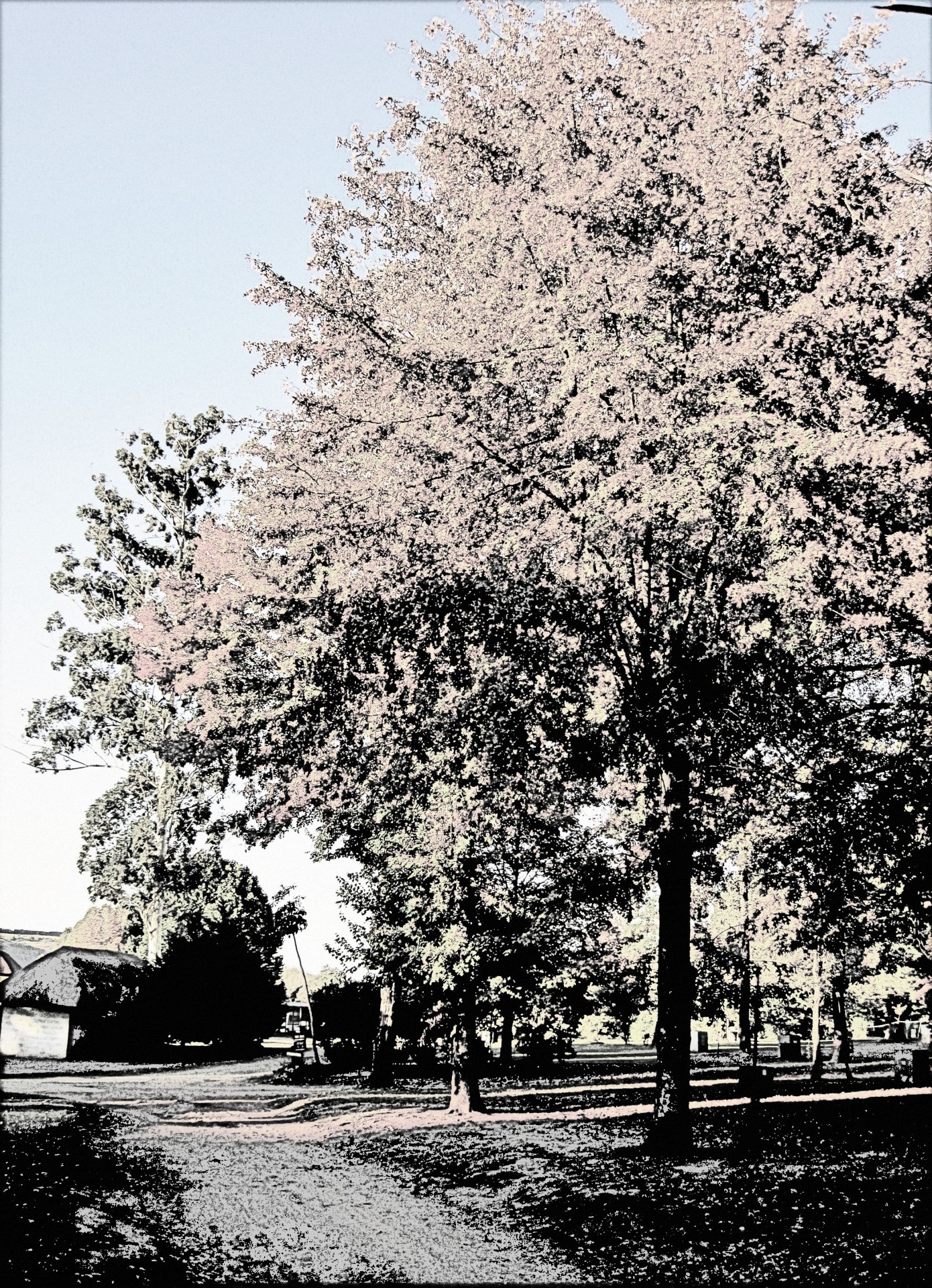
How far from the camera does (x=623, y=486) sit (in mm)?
12438

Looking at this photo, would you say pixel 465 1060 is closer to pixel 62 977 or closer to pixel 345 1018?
pixel 345 1018

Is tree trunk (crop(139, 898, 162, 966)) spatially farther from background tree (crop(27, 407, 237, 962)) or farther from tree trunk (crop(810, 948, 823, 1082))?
A: tree trunk (crop(810, 948, 823, 1082))

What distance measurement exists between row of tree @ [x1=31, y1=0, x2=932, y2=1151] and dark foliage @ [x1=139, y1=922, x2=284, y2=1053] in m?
32.7

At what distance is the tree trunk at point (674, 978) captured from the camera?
13.4 meters

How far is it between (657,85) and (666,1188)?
44.0 feet

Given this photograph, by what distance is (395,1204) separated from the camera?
11.3m

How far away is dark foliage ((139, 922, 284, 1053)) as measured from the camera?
46.2 meters

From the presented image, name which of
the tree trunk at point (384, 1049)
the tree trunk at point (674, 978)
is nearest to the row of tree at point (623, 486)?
the tree trunk at point (674, 978)

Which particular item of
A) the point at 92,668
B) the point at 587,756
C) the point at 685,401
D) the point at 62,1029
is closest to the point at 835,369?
the point at 685,401

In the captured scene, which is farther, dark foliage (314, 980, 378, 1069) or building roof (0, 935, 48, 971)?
building roof (0, 935, 48, 971)

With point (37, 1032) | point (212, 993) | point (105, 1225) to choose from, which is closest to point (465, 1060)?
point (105, 1225)

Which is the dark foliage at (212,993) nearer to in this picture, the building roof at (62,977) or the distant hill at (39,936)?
the building roof at (62,977)

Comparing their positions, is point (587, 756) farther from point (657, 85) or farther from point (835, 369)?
point (657, 85)

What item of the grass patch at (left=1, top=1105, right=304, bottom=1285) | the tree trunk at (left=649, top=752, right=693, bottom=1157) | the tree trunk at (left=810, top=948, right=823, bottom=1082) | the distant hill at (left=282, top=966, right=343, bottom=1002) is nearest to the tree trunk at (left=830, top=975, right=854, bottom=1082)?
the tree trunk at (left=810, top=948, right=823, bottom=1082)
